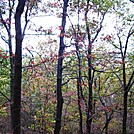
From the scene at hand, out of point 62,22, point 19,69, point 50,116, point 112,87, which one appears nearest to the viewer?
point 19,69

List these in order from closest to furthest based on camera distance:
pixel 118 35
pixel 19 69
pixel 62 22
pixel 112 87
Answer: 1. pixel 19 69
2. pixel 62 22
3. pixel 118 35
4. pixel 112 87

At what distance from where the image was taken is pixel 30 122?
34.6 feet

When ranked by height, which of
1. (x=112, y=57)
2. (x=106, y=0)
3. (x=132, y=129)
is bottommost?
(x=132, y=129)

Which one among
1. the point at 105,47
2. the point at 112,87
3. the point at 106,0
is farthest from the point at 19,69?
the point at 112,87

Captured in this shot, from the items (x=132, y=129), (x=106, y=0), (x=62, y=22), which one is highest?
(x=106, y=0)

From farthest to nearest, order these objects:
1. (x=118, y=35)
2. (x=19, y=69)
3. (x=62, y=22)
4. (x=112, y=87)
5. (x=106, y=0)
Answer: (x=112, y=87)
(x=118, y=35)
(x=106, y=0)
(x=62, y=22)
(x=19, y=69)

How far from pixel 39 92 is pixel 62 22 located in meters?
4.36

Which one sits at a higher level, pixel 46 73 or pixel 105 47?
pixel 105 47

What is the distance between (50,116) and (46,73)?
6.60 ft

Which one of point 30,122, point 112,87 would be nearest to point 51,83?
point 30,122

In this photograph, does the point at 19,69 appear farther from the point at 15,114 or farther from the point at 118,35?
the point at 118,35

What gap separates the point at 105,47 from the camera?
408 inches

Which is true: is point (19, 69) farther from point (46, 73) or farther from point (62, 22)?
point (46, 73)

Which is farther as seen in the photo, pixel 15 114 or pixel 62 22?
pixel 62 22
